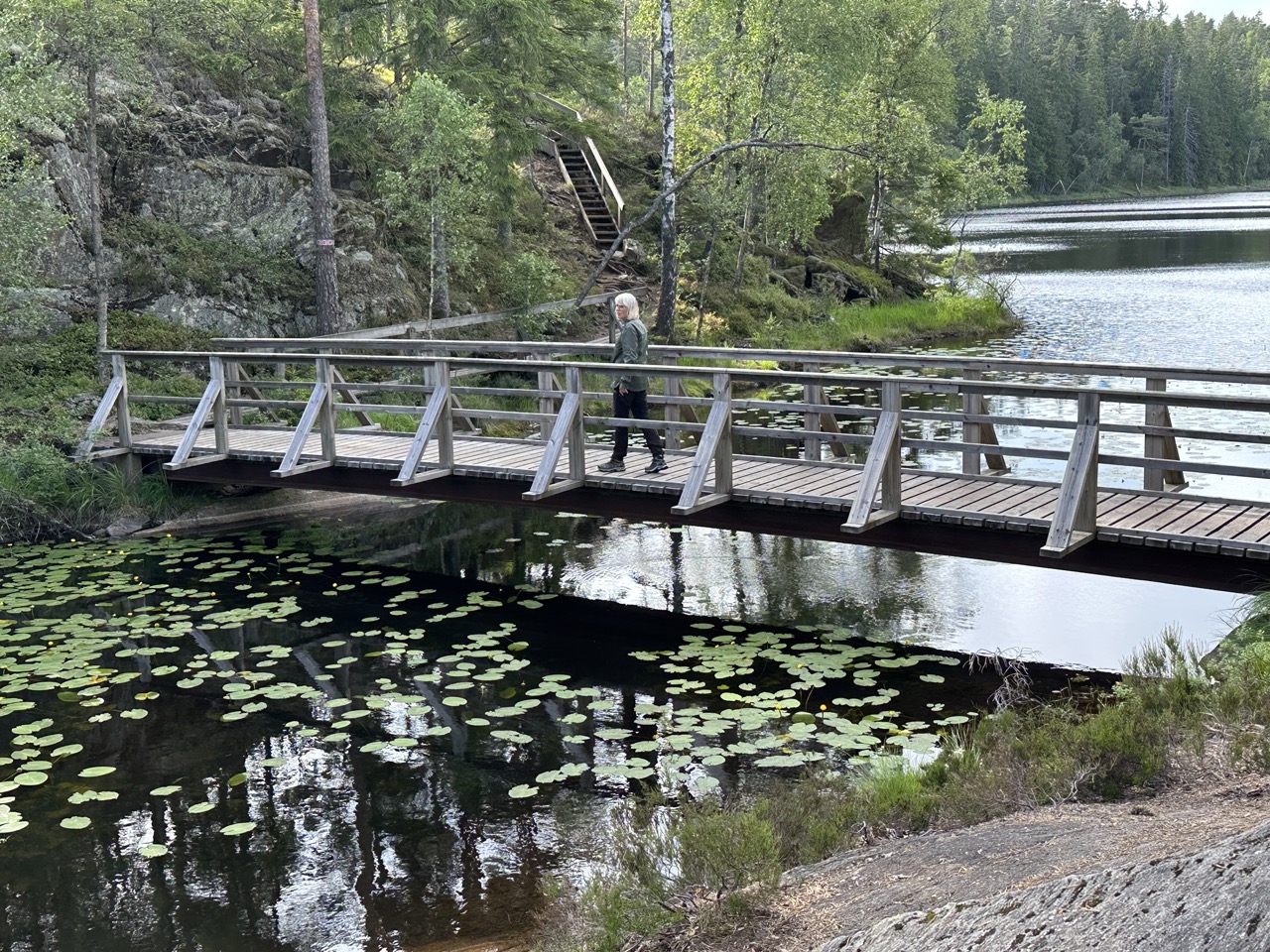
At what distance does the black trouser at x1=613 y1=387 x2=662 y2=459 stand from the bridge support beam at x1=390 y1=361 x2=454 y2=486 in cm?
174

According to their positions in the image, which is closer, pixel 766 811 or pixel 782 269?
pixel 766 811

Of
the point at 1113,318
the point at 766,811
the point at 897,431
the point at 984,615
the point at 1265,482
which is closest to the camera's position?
the point at 766,811

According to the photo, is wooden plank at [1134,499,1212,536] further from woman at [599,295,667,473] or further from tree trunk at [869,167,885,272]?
tree trunk at [869,167,885,272]

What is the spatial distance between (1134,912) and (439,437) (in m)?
10.0

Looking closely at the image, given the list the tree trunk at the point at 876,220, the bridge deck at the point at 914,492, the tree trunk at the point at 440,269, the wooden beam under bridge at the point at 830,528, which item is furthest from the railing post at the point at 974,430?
the tree trunk at the point at 876,220

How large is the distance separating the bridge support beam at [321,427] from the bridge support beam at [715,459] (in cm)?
461

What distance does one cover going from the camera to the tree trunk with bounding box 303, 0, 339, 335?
67.5 feet

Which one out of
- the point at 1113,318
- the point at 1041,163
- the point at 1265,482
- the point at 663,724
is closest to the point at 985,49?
the point at 1041,163

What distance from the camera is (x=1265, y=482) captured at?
1521cm

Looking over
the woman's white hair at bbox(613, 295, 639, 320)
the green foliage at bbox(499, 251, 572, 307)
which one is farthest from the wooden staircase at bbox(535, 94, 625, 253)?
the woman's white hair at bbox(613, 295, 639, 320)

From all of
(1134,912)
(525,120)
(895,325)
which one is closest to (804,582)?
(1134,912)

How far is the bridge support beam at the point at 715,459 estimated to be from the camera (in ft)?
35.8

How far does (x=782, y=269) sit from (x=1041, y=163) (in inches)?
2736

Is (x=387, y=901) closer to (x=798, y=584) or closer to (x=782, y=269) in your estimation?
(x=798, y=584)
